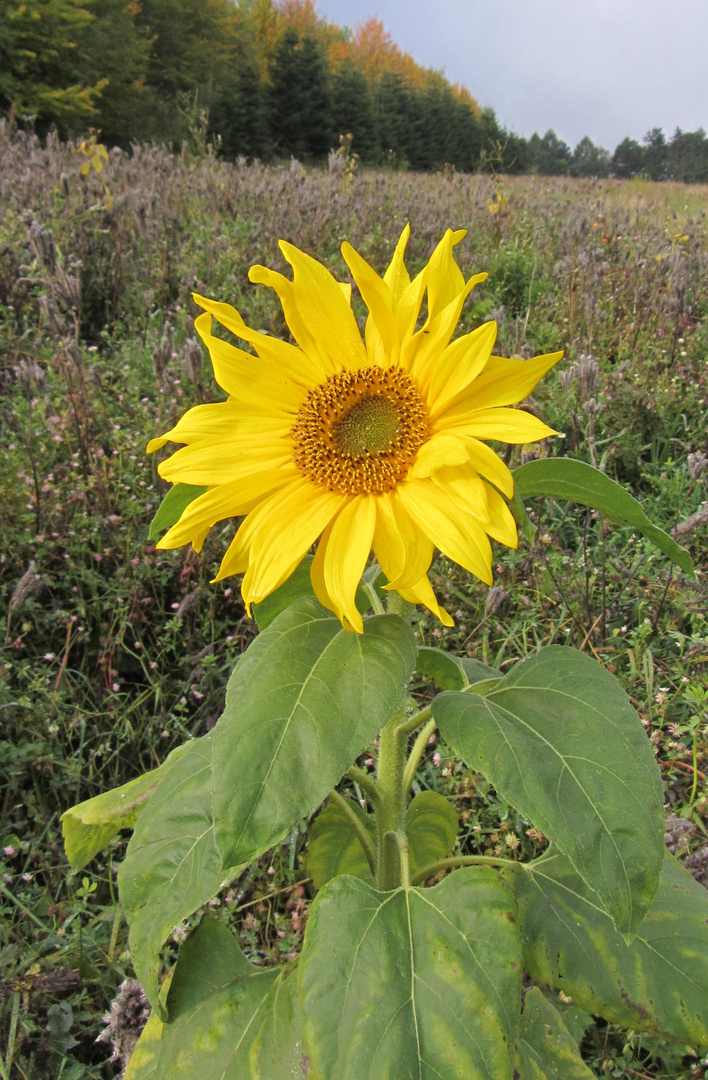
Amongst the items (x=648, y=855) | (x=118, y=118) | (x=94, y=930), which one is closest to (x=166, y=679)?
(x=94, y=930)

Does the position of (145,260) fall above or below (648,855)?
above

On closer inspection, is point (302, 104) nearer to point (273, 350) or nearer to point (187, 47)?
point (187, 47)

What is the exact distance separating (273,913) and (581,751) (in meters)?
1.27

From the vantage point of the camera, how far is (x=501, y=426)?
3.54 ft

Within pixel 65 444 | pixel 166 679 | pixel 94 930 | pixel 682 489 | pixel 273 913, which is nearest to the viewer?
pixel 94 930

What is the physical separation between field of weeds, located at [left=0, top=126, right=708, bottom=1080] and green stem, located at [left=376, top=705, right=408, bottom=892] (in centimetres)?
49

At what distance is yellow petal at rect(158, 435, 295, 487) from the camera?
1189 millimetres

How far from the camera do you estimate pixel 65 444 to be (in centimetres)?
307

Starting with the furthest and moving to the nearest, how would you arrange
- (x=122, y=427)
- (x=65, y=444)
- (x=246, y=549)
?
(x=122, y=427), (x=65, y=444), (x=246, y=549)

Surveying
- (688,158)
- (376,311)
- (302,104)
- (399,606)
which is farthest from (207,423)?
(302,104)

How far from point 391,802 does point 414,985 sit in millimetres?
389

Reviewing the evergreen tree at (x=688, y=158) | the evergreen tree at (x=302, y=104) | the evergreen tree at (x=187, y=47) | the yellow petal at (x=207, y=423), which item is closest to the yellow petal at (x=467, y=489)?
the yellow petal at (x=207, y=423)

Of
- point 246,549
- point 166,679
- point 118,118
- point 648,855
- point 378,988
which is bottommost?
point 166,679

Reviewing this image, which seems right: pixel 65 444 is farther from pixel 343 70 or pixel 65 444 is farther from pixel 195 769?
pixel 343 70
